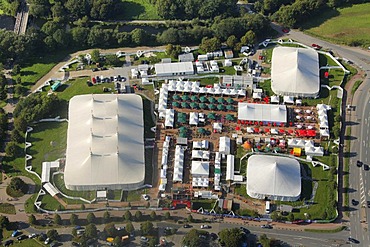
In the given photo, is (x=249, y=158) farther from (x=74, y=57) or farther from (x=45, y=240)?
(x=74, y=57)

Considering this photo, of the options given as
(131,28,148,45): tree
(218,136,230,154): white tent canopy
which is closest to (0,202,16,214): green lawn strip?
(218,136,230,154): white tent canopy

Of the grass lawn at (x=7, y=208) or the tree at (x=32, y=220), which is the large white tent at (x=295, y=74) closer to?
the tree at (x=32, y=220)

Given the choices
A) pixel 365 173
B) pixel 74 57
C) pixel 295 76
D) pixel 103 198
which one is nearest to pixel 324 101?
pixel 295 76

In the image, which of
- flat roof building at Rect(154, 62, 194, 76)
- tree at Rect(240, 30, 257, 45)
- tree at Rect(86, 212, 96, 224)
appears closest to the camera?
tree at Rect(86, 212, 96, 224)

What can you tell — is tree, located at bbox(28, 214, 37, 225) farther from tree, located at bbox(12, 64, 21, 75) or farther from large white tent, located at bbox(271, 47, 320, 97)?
large white tent, located at bbox(271, 47, 320, 97)

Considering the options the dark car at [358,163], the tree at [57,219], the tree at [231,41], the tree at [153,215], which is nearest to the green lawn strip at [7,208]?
the tree at [57,219]
